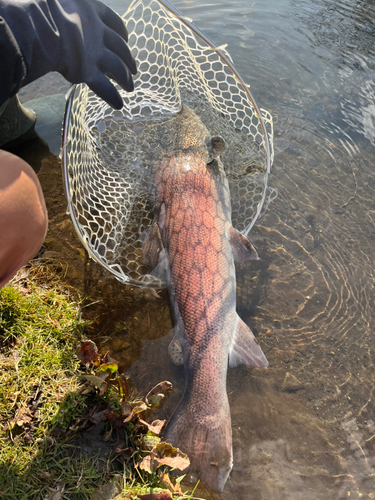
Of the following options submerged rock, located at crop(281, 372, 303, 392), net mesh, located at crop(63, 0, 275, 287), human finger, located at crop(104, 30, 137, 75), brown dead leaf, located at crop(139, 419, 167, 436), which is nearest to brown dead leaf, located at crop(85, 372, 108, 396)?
brown dead leaf, located at crop(139, 419, 167, 436)

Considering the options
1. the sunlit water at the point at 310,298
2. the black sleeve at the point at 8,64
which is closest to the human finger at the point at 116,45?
the black sleeve at the point at 8,64

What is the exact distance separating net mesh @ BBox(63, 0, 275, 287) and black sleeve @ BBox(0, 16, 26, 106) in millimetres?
598

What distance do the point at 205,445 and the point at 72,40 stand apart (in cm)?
331

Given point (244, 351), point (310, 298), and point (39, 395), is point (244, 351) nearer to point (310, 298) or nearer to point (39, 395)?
point (310, 298)

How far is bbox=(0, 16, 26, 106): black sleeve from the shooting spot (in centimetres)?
234

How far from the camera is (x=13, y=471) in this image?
97.6 inches

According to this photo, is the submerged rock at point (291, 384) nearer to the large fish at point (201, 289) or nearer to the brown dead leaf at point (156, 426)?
the large fish at point (201, 289)

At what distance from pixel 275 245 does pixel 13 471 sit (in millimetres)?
3213

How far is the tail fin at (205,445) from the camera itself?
263 centimetres

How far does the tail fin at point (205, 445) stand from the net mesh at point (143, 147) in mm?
1324

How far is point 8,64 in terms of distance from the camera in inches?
94.8

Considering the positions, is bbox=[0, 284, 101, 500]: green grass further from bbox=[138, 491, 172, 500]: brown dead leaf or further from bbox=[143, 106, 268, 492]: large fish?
bbox=[143, 106, 268, 492]: large fish

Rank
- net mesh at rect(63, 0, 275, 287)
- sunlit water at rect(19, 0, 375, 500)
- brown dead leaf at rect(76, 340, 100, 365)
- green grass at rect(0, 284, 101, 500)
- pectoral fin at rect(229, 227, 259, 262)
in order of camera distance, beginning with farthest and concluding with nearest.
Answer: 1. net mesh at rect(63, 0, 275, 287)
2. pectoral fin at rect(229, 227, 259, 262)
3. brown dead leaf at rect(76, 340, 100, 365)
4. sunlit water at rect(19, 0, 375, 500)
5. green grass at rect(0, 284, 101, 500)

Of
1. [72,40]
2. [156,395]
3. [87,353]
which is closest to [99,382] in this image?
[87,353]
